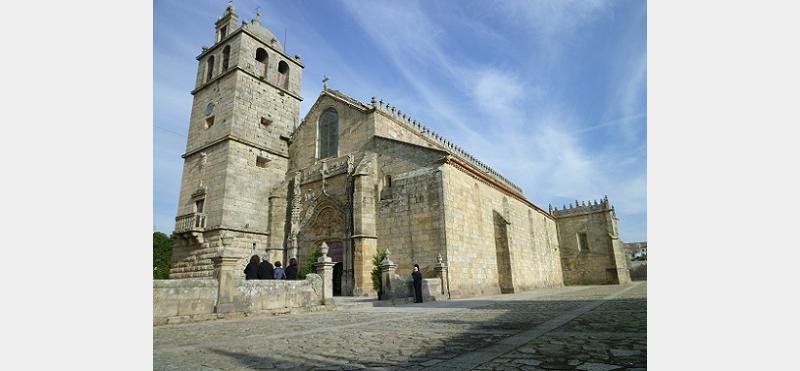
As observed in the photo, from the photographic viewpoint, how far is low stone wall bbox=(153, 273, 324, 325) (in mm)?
6977

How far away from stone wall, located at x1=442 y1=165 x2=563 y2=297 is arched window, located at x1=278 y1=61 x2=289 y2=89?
40.1 feet

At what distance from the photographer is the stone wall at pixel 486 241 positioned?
14.3 m

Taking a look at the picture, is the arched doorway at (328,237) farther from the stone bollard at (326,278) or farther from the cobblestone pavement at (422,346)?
the cobblestone pavement at (422,346)

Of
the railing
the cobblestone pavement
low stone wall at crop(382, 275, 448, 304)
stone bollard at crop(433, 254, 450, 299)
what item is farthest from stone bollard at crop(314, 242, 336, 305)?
the railing

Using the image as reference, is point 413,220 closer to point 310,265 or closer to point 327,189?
point 310,265

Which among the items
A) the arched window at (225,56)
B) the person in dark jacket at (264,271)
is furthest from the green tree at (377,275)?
the arched window at (225,56)

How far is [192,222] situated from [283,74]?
9.85 m

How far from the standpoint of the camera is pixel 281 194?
19.5m

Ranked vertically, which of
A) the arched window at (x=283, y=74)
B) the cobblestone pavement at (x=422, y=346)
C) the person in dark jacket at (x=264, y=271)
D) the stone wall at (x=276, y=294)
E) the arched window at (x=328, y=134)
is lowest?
the cobblestone pavement at (x=422, y=346)

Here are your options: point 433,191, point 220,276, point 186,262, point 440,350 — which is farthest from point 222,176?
point 440,350

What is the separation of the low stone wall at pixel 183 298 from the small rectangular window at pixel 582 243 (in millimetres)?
27699

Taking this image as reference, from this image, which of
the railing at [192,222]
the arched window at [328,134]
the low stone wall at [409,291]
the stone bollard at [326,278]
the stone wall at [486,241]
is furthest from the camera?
the arched window at [328,134]

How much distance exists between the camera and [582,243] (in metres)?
29.6
